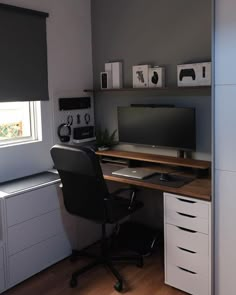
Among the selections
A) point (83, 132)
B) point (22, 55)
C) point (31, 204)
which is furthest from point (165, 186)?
point (22, 55)

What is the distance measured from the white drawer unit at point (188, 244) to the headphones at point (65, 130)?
4.31ft

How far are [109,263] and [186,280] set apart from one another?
650 mm

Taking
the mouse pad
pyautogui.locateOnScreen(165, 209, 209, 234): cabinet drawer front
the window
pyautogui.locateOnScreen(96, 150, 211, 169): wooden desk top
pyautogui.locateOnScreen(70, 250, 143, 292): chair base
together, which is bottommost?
pyautogui.locateOnScreen(70, 250, 143, 292): chair base

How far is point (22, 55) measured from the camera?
121 inches

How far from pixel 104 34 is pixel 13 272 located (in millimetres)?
2381

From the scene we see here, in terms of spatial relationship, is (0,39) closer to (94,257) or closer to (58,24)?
(58,24)

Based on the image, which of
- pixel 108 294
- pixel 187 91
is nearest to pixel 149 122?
pixel 187 91

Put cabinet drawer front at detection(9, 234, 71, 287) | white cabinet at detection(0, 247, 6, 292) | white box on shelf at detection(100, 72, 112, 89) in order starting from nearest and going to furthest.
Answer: white cabinet at detection(0, 247, 6, 292) < cabinet drawer front at detection(9, 234, 71, 287) < white box on shelf at detection(100, 72, 112, 89)

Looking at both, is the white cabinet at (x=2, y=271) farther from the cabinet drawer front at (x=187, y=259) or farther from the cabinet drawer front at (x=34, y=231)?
the cabinet drawer front at (x=187, y=259)

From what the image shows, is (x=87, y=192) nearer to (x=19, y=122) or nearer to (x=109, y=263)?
(x=109, y=263)

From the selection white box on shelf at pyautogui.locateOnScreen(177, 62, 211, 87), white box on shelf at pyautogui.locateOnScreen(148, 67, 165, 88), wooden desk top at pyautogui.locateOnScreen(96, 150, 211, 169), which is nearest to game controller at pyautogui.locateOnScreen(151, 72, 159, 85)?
white box on shelf at pyautogui.locateOnScreen(148, 67, 165, 88)

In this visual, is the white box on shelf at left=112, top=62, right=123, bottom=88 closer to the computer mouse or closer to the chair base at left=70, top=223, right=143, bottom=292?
the computer mouse

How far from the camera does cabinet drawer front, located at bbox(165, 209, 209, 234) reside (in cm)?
249

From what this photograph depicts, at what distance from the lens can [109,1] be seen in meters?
3.56
